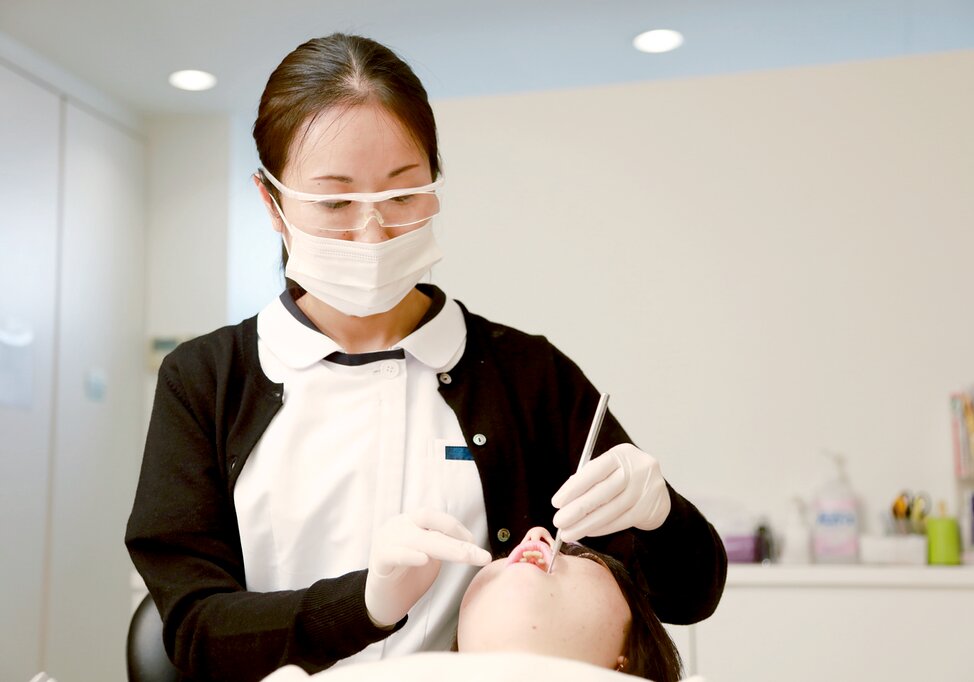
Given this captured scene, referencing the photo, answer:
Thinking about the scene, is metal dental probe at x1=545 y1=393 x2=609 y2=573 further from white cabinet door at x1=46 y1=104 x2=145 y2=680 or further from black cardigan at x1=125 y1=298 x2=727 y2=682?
white cabinet door at x1=46 y1=104 x2=145 y2=680

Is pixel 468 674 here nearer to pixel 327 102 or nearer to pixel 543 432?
pixel 543 432

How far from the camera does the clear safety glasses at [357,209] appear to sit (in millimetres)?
1327

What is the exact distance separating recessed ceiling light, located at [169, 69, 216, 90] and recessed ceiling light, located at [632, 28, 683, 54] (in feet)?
5.30

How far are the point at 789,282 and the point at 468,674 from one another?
2571 millimetres

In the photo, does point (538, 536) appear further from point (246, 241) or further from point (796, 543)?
point (246, 241)

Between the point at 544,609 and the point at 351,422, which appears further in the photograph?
the point at 351,422

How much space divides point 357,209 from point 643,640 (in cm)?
67

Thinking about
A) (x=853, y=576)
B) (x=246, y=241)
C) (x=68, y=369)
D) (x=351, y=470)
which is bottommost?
(x=853, y=576)

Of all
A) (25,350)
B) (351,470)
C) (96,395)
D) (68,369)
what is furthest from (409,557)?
(96,395)

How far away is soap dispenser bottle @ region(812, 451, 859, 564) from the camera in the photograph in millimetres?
2996

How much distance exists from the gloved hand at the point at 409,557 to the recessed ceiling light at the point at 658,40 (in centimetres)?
273

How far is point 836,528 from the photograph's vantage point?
3.01 m

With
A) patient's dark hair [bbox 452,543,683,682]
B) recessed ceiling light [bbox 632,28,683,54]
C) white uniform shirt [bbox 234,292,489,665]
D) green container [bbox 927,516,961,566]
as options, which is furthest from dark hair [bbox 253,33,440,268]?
recessed ceiling light [bbox 632,28,683,54]

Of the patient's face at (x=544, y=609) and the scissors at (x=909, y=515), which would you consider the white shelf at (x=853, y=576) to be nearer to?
the scissors at (x=909, y=515)
